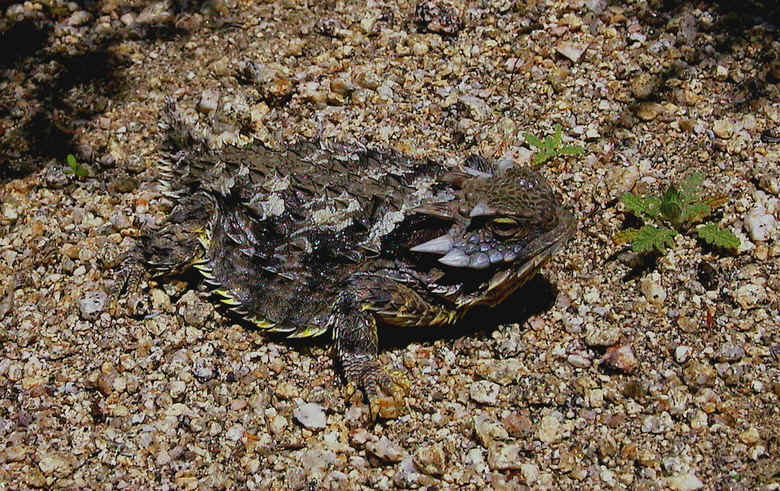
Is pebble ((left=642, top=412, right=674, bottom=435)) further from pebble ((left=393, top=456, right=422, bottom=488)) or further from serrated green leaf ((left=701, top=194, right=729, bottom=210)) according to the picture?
serrated green leaf ((left=701, top=194, right=729, bottom=210))

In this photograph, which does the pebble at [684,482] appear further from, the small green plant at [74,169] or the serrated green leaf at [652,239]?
the small green plant at [74,169]

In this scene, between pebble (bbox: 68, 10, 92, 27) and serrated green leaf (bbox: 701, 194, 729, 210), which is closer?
serrated green leaf (bbox: 701, 194, 729, 210)

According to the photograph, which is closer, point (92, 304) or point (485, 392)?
point (485, 392)

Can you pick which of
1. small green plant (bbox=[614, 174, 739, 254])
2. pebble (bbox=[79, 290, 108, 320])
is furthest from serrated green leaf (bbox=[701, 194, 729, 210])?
pebble (bbox=[79, 290, 108, 320])

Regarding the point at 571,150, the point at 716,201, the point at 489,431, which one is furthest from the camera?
the point at 571,150

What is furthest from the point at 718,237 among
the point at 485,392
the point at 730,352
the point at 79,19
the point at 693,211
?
the point at 79,19

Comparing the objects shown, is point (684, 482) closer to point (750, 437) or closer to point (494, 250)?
point (750, 437)
